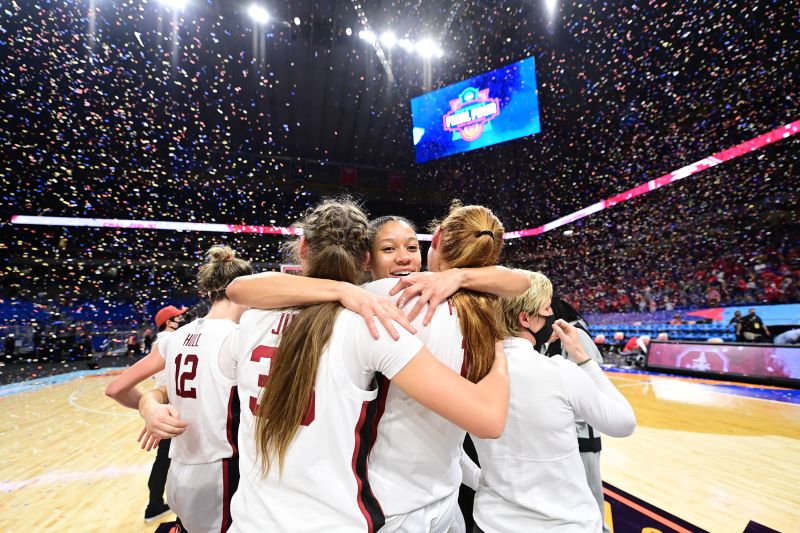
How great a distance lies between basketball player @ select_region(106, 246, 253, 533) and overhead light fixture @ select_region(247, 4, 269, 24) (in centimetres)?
889

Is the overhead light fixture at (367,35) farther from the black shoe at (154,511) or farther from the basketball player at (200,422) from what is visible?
the black shoe at (154,511)

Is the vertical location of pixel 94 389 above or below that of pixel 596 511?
below

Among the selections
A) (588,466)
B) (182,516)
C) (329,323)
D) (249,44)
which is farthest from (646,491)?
(249,44)

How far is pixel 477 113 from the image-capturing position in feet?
43.2

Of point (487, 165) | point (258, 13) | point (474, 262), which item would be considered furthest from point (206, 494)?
point (487, 165)

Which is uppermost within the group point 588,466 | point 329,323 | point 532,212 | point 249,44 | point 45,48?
point 249,44

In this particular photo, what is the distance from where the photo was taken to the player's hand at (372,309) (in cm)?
77

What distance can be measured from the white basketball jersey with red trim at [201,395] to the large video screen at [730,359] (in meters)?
9.09

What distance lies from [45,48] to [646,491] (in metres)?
12.1

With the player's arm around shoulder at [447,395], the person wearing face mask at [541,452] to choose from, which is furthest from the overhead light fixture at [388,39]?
the player's arm around shoulder at [447,395]

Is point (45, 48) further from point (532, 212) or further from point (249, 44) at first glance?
point (532, 212)

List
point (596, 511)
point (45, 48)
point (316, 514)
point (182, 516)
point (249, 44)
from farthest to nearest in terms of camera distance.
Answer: point (249, 44) < point (45, 48) < point (182, 516) < point (596, 511) < point (316, 514)

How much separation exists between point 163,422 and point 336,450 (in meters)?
0.92

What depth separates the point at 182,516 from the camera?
1.49 meters
